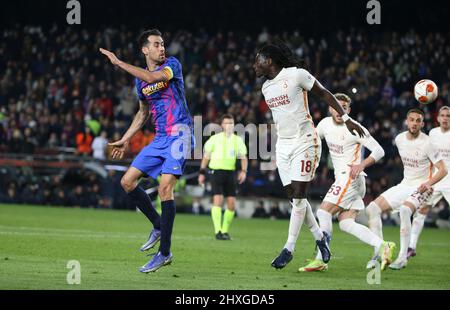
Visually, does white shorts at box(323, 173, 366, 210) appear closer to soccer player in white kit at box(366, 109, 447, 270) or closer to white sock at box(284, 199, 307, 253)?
soccer player in white kit at box(366, 109, 447, 270)

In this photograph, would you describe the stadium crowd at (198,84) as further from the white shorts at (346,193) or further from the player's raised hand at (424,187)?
the white shorts at (346,193)

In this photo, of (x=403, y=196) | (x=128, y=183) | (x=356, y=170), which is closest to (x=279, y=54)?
(x=356, y=170)

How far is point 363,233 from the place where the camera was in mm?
11414

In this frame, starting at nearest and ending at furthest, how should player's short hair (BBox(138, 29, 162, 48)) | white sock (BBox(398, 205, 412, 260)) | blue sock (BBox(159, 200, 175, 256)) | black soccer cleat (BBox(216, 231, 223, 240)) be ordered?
blue sock (BBox(159, 200, 175, 256))
player's short hair (BBox(138, 29, 162, 48))
white sock (BBox(398, 205, 412, 260))
black soccer cleat (BBox(216, 231, 223, 240))

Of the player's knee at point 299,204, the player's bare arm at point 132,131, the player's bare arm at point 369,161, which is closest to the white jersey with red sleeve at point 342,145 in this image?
the player's bare arm at point 369,161

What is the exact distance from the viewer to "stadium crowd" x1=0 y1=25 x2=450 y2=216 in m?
24.9

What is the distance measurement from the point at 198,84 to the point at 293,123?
19.3 meters

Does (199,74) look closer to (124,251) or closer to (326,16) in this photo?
(326,16)

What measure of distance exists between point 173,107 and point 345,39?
22.4 meters

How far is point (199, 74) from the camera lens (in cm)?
3047

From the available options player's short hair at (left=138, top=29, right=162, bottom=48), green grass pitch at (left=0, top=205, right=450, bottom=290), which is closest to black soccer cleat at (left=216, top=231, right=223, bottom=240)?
green grass pitch at (left=0, top=205, right=450, bottom=290)

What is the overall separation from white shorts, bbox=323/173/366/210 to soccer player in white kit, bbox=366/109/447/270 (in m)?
0.76
